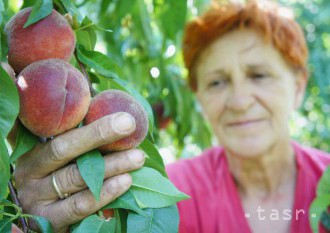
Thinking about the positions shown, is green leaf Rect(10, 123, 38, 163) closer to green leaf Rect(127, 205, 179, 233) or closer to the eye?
green leaf Rect(127, 205, 179, 233)

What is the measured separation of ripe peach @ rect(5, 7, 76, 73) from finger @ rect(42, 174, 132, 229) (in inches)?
8.5

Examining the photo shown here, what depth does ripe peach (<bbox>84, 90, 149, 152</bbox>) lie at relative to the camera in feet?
2.33

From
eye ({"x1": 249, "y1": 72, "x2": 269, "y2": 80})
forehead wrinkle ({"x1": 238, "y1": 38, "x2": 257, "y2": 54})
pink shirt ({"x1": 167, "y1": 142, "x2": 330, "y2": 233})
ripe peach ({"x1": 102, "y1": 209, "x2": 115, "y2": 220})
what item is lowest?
pink shirt ({"x1": 167, "y1": 142, "x2": 330, "y2": 233})

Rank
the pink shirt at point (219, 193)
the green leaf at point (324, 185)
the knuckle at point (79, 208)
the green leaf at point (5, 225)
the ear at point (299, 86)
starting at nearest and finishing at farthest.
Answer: the green leaf at point (5, 225), the knuckle at point (79, 208), the green leaf at point (324, 185), the pink shirt at point (219, 193), the ear at point (299, 86)

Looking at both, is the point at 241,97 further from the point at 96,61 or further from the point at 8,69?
the point at 8,69

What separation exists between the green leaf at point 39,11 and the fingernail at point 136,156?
247 millimetres

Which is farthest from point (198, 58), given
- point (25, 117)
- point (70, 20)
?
point (25, 117)

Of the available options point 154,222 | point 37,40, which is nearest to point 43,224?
point 154,222

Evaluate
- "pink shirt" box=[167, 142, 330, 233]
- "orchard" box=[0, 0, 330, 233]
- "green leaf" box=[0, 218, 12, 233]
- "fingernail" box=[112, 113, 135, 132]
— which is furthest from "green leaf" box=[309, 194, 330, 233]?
"green leaf" box=[0, 218, 12, 233]

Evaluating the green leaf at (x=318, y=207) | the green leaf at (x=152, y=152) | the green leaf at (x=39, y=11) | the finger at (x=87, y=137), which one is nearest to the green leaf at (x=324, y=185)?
the green leaf at (x=318, y=207)

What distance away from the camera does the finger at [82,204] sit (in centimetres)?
70

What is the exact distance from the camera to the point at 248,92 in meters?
1.67

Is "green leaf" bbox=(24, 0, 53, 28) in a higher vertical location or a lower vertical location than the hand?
higher

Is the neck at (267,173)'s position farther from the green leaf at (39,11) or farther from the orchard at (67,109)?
the green leaf at (39,11)
